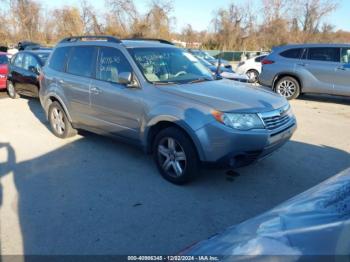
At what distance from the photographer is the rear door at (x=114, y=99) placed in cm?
450

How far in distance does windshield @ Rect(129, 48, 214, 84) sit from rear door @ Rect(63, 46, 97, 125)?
0.91 metres

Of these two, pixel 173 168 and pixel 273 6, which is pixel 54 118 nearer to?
pixel 173 168

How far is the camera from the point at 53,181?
4391mm

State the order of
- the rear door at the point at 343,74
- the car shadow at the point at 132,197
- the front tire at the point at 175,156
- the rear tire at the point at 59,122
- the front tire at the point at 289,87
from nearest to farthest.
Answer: the car shadow at the point at 132,197, the front tire at the point at 175,156, the rear tire at the point at 59,122, the rear door at the point at 343,74, the front tire at the point at 289,87

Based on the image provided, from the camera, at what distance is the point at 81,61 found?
540 centimetres

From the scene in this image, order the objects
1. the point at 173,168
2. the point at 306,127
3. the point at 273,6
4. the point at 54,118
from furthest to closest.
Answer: the point at 273,6
the point at 306,127
the point at 54,118
the point at 173,168

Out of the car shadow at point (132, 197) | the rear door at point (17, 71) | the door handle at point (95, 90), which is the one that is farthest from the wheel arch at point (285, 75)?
the rear door at point (17, 71)

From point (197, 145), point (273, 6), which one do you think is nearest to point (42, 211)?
point (197, 145)

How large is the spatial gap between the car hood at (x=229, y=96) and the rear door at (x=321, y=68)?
6157 millimetres

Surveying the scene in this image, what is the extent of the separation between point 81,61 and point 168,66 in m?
1.53

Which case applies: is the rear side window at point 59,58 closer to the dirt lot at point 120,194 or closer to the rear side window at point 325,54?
the dirt lot at point 120,194

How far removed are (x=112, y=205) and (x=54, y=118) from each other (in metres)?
3.14

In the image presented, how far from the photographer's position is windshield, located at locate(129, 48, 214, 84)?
455cm

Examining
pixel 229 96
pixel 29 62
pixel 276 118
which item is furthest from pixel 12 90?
pixel 276 118
